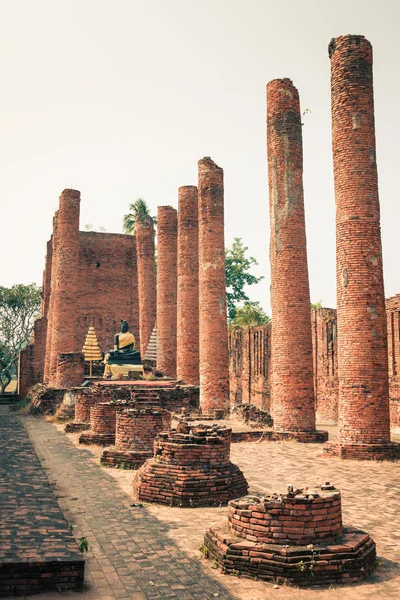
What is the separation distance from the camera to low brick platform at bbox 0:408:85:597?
452 centimetres

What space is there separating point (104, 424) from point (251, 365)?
45.2 ft

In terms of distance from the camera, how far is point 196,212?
A: 22922mm

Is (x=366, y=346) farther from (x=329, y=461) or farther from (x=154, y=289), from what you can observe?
(x=154, y=289)

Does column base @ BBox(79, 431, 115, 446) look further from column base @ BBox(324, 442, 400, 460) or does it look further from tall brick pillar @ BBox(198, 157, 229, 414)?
tall brick pillar @ BBox(198, 157, 229, 414)

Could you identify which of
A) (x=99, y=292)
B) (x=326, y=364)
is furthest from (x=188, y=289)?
(x=99, y=292)

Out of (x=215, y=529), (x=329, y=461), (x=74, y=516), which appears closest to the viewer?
(x=215, y=529)

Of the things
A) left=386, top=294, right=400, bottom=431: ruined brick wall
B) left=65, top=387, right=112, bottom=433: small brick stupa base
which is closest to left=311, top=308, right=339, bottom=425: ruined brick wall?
left=386, top=294, right=400, bottom=431: ruined brick wall

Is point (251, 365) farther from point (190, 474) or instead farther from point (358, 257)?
point (190, 474)

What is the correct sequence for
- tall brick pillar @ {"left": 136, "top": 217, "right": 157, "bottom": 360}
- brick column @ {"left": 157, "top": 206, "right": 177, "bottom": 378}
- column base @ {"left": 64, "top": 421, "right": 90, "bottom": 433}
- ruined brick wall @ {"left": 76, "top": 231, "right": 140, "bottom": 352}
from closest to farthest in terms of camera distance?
1. column base @ {"left": 64, "top": 421, "right": 90, "bottom": 433}
2. brick column @ {"left": 157, "top": 206, "right": 177, "bottom": 378}
3. tall brick pillar @ {"left": 136, "top": 217, "right": 157, "bottom": 360}
4. ruined brick wall @ {"left": 76, "top": 231, "right": 140, "bottom": 352}

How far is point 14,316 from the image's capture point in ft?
137

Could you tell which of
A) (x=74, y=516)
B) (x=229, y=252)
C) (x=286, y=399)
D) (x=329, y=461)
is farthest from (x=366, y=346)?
(x=229, y=252)

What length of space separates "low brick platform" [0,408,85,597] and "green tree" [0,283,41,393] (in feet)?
113

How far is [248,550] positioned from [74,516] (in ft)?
9.29

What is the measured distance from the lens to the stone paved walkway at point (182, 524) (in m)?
4.71
